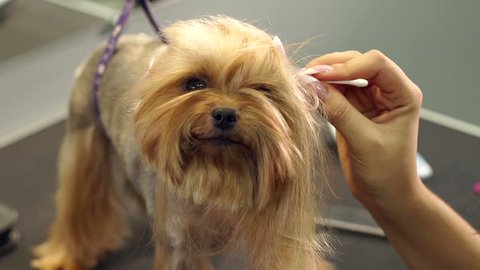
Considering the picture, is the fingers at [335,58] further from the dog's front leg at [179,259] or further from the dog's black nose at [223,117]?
the dog's front leg at [179,259]

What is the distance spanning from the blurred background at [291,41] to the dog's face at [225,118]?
61 centimetres

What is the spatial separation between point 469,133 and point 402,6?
57 centimetres

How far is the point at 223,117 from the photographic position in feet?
2.10

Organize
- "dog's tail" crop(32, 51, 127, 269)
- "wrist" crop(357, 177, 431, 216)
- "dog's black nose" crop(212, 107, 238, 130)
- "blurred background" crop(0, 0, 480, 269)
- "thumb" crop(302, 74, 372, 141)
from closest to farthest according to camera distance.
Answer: "dog's black nose" crop(212, 107, 238, 130) → "thumb" crop(302, 74, 372, 141) → "wrist" crop(357, 177, 431, 216) → "dog's tail" crop(32, 51, 127, 269) → "blurred background" crop(0, 0, 480, 269)

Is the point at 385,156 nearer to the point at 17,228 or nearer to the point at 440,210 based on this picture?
the point at 440,210

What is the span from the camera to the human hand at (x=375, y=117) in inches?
30.3

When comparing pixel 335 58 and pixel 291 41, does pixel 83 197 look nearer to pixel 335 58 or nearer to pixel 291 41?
pixel 291 41

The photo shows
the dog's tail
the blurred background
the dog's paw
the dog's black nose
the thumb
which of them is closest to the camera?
the dog's black nose

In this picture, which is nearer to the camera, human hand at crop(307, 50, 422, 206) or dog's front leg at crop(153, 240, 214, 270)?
human hand at crop(307, 50, 422, 206)

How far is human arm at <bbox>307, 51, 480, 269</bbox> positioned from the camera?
2.54 ft

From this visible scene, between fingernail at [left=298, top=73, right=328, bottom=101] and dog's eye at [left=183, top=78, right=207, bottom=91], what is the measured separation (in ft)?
0.37

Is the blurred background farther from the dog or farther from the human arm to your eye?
the dog

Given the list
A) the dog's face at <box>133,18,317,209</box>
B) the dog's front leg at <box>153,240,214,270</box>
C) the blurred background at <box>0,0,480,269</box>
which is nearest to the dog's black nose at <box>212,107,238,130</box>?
the dog's face at <box>133,18,317,209</box>

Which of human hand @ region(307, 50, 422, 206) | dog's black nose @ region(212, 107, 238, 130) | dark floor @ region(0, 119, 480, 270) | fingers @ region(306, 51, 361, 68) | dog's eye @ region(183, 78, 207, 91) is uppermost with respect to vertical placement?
dog's eye @ region(183, 78, 207, 91)
